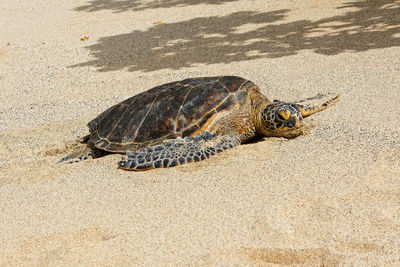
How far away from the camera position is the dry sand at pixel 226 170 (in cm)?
294

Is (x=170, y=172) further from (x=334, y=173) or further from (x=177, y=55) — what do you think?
Result: (x=177, y=55)

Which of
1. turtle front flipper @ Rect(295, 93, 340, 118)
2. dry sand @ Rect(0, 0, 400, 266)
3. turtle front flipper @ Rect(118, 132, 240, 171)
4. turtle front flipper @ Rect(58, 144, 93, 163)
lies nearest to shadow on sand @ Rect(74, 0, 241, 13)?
dry sand @ Rect(0, 0, 400, 266)

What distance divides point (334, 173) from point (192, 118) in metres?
1.51

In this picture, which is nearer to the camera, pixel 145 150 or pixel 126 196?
pixel 126 196

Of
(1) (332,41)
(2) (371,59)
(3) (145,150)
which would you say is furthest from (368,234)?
(1) (332,41)

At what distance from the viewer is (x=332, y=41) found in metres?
7.25

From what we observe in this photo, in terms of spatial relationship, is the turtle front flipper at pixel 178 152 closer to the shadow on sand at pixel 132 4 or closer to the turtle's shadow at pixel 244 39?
the turtle's shadow at pixel 244 39

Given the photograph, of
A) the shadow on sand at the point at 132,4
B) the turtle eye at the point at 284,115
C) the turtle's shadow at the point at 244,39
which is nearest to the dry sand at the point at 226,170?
the turtle's shadow at the point at 244,39

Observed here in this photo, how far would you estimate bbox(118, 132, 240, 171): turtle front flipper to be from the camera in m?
4.07

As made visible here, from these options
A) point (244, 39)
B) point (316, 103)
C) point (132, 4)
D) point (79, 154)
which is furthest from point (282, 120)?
point (132, 4)

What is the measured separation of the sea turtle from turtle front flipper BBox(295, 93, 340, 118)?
0.5 inches

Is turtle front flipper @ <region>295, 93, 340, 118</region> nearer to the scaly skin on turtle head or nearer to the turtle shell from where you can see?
the scaly skin on turtle head

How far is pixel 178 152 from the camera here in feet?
13.6

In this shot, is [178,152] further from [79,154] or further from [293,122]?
[79,154]
